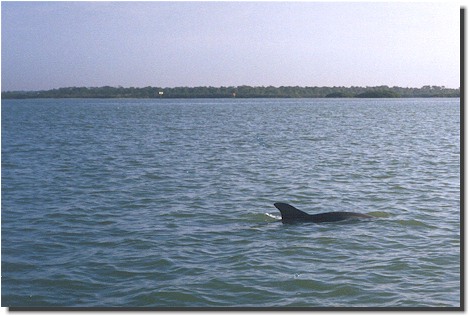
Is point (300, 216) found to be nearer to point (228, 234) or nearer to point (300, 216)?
point (300, 216)

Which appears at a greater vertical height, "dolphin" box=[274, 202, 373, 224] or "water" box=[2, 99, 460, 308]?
"dolphin" box=[274, 202, 373, 224]

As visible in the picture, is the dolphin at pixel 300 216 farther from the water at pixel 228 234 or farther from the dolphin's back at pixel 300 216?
the water at pixel 228 234

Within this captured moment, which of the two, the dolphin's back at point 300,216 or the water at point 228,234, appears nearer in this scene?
the water at point 228,234

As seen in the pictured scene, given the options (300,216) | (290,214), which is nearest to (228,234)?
(290,214)

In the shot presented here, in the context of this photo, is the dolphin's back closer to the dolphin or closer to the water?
the dolphin

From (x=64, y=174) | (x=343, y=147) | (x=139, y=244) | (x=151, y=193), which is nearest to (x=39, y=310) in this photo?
(x=139, y=244)

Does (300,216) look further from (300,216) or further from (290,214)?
(290,214)

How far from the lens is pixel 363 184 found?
21109 millimetres

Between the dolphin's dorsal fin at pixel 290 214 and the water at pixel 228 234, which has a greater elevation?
the dolphin's dorsal fin at pixel 290 214

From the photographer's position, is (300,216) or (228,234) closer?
(228,234)

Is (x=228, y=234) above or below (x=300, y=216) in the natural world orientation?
below

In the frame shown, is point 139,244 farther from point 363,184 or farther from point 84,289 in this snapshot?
point 363,184

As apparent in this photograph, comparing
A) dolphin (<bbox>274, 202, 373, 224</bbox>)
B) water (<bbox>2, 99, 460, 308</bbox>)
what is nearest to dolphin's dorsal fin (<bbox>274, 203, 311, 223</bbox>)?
dolphin (<bbox>274, 202, 373, 224</bbox>)

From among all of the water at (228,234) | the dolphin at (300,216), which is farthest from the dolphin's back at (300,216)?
the water at (228,234)
